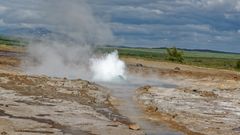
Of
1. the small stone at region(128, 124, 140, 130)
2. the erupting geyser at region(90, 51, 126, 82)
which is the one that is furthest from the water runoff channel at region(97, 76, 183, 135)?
the erupting geyser at region(90, 51, 126, 82)

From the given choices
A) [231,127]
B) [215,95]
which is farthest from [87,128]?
[215,95]

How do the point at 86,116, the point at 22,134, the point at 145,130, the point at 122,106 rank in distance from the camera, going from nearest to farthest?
the point at 22,134 → the point at 145,130 → the point at 86,116 → the point at 122,106

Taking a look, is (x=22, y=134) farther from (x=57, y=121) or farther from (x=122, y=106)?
(x=122, y=106)

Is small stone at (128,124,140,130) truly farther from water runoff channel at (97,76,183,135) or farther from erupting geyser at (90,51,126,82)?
erupting geyser at (90,51,126,82)

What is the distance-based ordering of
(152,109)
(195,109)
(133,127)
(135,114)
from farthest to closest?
1. (195,109)
2. (152,109)
3. (135,114)
4. (133,127)

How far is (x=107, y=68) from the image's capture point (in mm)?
60094

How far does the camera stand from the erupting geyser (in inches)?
2295

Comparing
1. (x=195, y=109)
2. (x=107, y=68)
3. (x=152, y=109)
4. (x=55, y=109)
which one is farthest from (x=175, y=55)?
(x=55, y=109)

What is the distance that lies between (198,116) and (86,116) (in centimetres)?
727

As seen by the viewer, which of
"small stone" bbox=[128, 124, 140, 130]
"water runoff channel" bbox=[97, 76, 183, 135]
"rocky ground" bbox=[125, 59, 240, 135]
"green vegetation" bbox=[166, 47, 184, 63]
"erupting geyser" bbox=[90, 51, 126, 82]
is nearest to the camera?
"small stone" bbox=[128, 124, 140, 130]

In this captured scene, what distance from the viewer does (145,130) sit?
23875 mm

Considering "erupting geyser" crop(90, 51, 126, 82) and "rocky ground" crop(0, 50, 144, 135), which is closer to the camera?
"rocky ground" crop(0, 50, 144, 135)

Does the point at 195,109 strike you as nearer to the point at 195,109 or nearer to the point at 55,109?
the point at 195,109

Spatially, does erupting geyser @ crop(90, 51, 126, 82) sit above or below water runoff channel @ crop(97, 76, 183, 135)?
above
